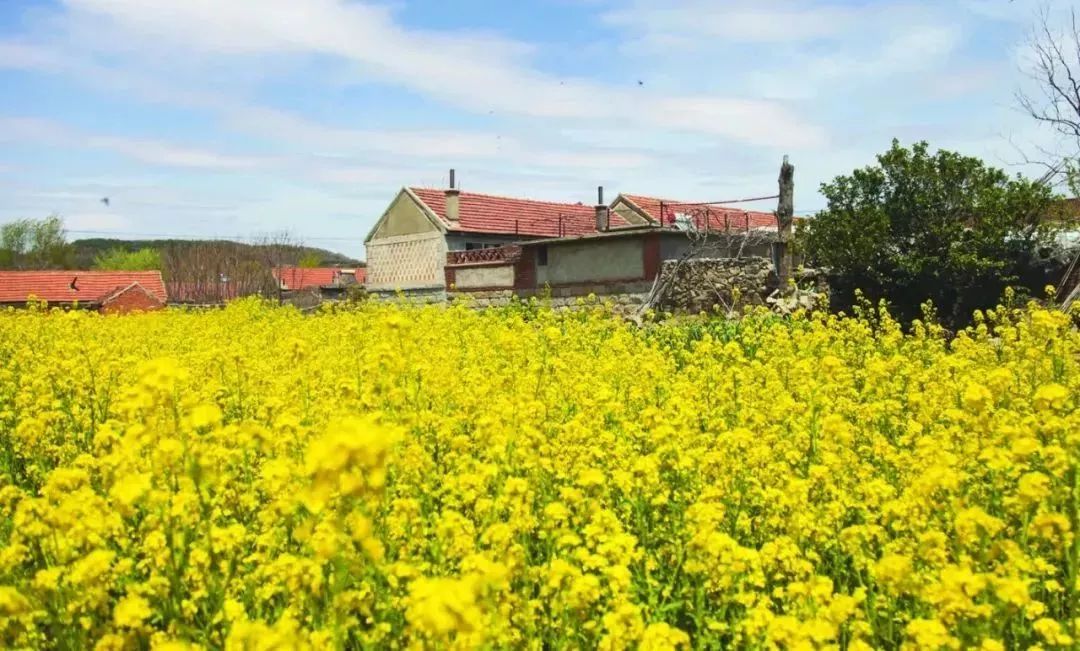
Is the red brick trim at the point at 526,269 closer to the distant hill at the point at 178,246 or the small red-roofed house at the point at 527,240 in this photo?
the small red-roofed house at the point at 527,240

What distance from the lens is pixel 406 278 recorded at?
121 ft

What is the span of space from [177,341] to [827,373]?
8.90 metres

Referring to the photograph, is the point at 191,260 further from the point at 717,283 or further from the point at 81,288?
the point at 717,283

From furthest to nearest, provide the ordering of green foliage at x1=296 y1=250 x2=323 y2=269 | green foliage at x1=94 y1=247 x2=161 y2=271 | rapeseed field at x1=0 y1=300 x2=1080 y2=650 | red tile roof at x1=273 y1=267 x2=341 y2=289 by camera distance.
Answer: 1. green foliage at x1=94 y1=247 x2=161 y2=271
2. green foliage at x1=296 y1=250 x2=323 y2=269
3. red tile roof at x1=273 y1=267 x2=341 y2=289
4. rapeseed field at x1=0 y1=300 x2=1080 y2=650

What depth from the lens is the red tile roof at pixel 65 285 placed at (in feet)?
156

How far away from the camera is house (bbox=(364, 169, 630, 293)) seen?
117 feet

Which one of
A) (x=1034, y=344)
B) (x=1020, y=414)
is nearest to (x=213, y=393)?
(x=1020, y=414)

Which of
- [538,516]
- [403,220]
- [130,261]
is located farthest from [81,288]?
[538,516]

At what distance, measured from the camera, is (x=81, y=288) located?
4859 centimetres

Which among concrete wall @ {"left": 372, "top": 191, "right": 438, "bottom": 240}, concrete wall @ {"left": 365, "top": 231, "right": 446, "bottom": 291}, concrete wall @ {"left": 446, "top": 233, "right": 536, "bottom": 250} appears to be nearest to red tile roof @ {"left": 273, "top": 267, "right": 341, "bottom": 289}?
concrete wall @ {"left": 365, "top": 231, "right": 446, "bottom": 291}

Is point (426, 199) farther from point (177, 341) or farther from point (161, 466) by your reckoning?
point (161, 466)

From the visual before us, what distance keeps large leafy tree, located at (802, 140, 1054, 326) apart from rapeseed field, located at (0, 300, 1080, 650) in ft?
35.4

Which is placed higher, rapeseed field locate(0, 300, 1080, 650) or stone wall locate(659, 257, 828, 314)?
stone wall locate(659, 257, 828, 314)

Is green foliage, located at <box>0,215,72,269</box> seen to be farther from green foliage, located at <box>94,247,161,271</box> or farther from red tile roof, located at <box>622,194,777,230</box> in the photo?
red tile roof, located at <box>622,194,777,230</box>
